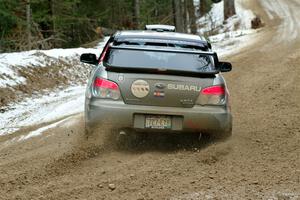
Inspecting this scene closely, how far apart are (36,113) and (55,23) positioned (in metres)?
16.6

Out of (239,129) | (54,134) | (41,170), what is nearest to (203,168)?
(41,170)

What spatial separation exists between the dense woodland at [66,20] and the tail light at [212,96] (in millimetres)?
14472

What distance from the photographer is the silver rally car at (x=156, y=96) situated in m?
7.12

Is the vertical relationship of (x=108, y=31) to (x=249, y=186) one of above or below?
below

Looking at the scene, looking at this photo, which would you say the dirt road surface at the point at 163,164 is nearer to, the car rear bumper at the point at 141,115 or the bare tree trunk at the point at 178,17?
the car rear bumper at the point at 141,115

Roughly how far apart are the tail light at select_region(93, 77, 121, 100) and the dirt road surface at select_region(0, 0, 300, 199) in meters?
0.70

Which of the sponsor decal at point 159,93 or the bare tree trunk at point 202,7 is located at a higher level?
the sponsor decal at point 159,93

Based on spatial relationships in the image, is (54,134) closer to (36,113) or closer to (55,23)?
(36,113)

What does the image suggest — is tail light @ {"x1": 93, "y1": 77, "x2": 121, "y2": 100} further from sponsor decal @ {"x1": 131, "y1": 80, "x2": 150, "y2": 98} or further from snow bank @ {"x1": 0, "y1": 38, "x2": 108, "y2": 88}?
snow bank @ {"x1": 0, "y1": 38, "x2": 108, "y2": 88}

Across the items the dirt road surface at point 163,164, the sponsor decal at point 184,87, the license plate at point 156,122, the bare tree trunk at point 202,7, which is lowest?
the bare tree trunk at point 202,7

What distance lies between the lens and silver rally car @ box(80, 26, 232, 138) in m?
7.12

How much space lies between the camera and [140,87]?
7.12 metres

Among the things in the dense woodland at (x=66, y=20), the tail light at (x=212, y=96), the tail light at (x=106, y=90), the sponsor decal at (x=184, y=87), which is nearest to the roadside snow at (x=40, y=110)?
the tail light at (x=106, y=90)

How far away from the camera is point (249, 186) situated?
5.87 metres
